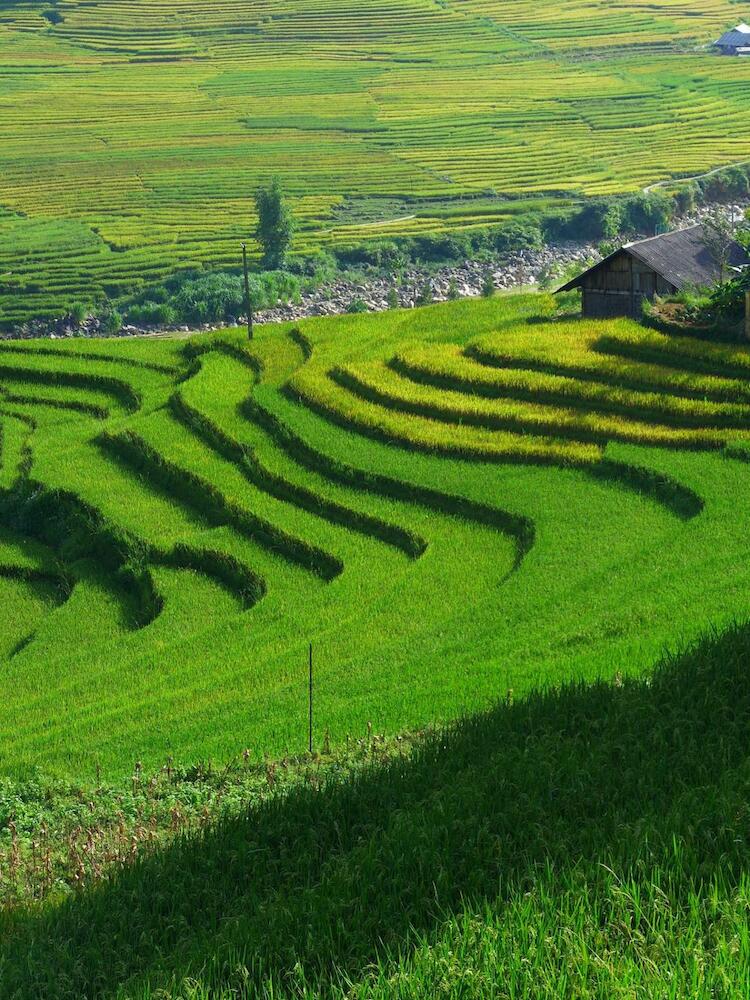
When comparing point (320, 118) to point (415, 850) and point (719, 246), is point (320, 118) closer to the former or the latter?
point (719, 246)

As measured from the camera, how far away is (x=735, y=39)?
74.4m

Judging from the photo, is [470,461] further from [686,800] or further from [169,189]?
[169,189]

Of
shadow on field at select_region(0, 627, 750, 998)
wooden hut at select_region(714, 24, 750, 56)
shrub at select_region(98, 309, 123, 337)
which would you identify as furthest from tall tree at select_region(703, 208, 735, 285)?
wooden hut at select_region(714, 24, 750, 56)

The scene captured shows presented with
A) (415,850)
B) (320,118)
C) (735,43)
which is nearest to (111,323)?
(320,118)

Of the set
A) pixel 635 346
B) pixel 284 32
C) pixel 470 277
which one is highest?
pixel 284 32

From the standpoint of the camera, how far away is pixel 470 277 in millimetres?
49406

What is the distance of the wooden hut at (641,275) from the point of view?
26.5m

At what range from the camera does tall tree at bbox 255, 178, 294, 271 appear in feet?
156

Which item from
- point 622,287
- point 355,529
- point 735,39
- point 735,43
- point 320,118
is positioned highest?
point 735,39

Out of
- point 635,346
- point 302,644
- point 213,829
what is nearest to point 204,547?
point 302,644

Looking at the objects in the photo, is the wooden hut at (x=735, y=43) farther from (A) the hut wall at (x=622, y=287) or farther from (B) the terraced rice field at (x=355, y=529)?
(B) the terraced rice field at (x=355, y=529)

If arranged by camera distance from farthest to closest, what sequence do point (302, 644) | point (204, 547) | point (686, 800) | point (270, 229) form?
point (270, 229) → point (204, 547) → point (302, 644) → point (686, 800)

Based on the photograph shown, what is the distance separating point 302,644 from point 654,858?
8.61 metres

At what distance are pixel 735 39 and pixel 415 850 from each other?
75.3 metres
